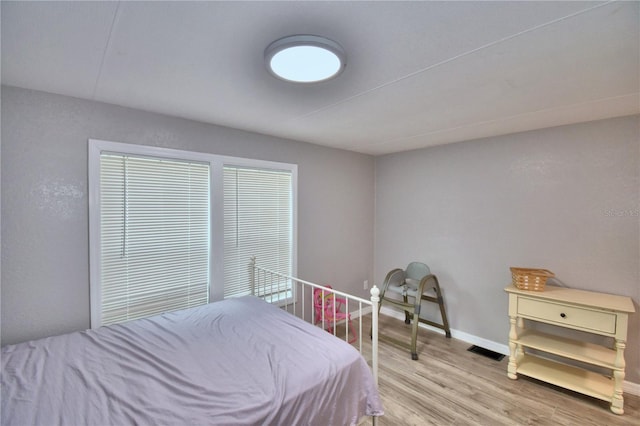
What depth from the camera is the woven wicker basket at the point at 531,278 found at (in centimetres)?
236

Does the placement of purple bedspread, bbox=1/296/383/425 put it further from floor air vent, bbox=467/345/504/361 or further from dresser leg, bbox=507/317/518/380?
floor air vent, bbox=467/345/504/361

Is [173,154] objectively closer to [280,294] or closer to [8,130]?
[8,130]

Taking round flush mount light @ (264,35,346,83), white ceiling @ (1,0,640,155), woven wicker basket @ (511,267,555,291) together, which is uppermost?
white ceiling @ (1,0,640,155)

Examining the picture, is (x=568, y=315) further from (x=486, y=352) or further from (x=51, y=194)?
(x=51, y=194)

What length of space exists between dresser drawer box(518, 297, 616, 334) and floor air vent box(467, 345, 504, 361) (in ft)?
2.23

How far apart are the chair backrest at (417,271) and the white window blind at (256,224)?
58.2 inches

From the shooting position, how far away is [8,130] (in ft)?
5.58

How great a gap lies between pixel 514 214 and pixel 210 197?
2.96 metres

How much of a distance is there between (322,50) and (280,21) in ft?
0.73

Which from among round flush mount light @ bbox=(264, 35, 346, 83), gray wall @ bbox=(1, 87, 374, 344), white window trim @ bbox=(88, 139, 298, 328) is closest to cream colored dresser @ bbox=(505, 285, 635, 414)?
white window trim @ bbox=(88, 139, 298, 328)

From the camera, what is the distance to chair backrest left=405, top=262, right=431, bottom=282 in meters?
3.32

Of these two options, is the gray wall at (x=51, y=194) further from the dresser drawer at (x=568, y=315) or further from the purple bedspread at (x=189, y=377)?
the dresser drawer at (x=568, y=315)

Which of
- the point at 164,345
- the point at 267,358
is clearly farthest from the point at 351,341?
the point at 164,345

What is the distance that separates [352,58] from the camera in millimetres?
1390
